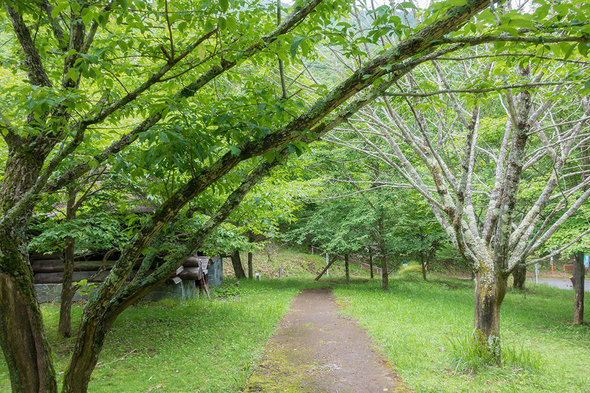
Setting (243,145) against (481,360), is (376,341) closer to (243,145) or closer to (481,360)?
(481,360)

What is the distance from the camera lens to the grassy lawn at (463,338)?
4.98 metres

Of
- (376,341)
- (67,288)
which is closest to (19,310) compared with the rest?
(67,288)

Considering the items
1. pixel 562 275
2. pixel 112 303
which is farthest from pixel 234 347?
pixel 562 275

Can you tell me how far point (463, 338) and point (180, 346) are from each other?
588 cm

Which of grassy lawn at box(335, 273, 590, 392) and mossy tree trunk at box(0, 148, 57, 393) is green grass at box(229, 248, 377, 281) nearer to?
grassy lawn at box(335, 273, 590, 392)

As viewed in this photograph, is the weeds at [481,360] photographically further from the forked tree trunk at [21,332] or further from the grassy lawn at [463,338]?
the forked tree trunk at [21,332]

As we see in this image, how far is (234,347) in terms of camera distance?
22.0ft

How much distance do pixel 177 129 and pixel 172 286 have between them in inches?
401

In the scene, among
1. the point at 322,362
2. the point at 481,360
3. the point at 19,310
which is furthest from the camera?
the point at 322,362

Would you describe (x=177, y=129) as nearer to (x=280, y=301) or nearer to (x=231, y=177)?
(x=231, y=177)

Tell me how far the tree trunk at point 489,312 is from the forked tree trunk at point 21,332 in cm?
566

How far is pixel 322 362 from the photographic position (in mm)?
5992

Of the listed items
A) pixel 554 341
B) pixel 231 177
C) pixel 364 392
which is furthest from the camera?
pixel 554 341

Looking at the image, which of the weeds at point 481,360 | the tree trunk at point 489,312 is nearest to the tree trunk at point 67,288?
the weeds at point 481,360
